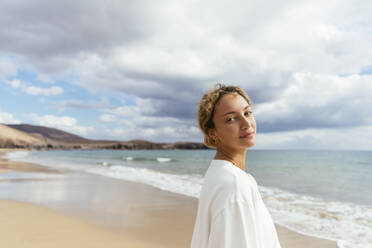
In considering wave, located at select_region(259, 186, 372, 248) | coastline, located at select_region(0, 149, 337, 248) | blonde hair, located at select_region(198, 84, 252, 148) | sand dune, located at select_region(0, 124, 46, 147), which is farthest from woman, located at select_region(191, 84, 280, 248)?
sand dune, located at select_region(0, 124, 46, 147)

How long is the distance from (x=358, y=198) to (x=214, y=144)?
1349 cm

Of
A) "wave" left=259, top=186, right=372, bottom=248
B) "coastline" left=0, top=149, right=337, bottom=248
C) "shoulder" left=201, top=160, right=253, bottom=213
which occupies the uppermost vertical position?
"shoulder" left=201, top=160, right=253, bottom=213

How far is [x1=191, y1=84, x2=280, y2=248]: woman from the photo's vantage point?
1106 mm

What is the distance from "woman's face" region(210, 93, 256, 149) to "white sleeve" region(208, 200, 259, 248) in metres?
0.38

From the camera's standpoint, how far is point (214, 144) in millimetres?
1555

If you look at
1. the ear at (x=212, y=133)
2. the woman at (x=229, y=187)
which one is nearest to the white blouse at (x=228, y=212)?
the woman at (x=229, y=187)

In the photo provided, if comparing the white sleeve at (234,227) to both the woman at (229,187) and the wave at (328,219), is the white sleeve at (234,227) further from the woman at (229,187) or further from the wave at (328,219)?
the wave at (328,219)

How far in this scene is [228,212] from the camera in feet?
3.62

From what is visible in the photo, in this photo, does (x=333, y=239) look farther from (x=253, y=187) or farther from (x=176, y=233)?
(x=253, y=187)

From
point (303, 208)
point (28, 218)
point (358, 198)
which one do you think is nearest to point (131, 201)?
point (28, 218)

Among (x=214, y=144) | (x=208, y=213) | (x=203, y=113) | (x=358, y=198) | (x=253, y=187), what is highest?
(x=203, y=113)

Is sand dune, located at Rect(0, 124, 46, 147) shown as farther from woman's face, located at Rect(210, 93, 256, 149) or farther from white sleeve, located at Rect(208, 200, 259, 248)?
white sleeve, located at Rect(208, 200, 259, 248)

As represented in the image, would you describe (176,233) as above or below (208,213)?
below

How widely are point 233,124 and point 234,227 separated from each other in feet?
1.71
